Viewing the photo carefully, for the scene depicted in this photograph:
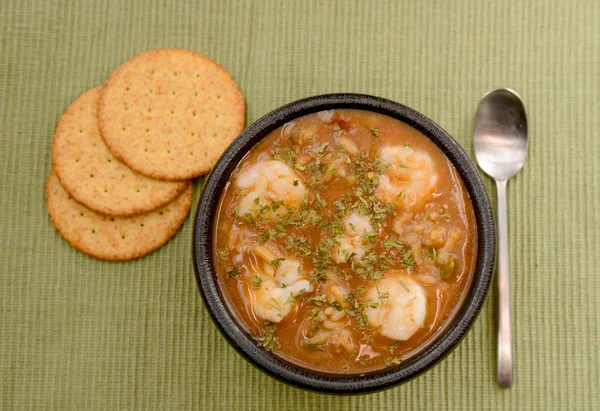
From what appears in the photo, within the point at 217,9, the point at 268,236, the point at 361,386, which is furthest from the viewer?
the point at 217,9

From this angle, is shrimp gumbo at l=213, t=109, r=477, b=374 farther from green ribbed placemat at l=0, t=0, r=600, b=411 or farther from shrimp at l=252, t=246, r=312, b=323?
green ribbed placemat at l=0, t=0, r=600, b=411

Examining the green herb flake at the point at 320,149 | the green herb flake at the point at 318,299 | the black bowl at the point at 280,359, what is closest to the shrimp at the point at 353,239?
the green herb flake at the point at 318,299

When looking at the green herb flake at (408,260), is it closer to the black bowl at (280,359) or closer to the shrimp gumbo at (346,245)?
the shrimp gumbo at (346,245)

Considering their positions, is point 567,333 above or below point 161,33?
below

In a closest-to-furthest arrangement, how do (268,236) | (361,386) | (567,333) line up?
(361,386)
(268,236)
(567,333)

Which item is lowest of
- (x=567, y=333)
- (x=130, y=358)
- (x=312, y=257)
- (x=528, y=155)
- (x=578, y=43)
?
(x=130, y=358)

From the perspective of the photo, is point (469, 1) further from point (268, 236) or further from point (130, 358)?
point (130, 358)

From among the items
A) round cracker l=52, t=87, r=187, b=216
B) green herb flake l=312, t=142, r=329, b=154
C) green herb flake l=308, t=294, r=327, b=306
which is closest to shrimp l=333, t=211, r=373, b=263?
green herb flake l=308, t=294, r=327, b=306

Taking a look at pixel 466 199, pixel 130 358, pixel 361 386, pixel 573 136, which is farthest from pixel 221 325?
pixel 573 136
